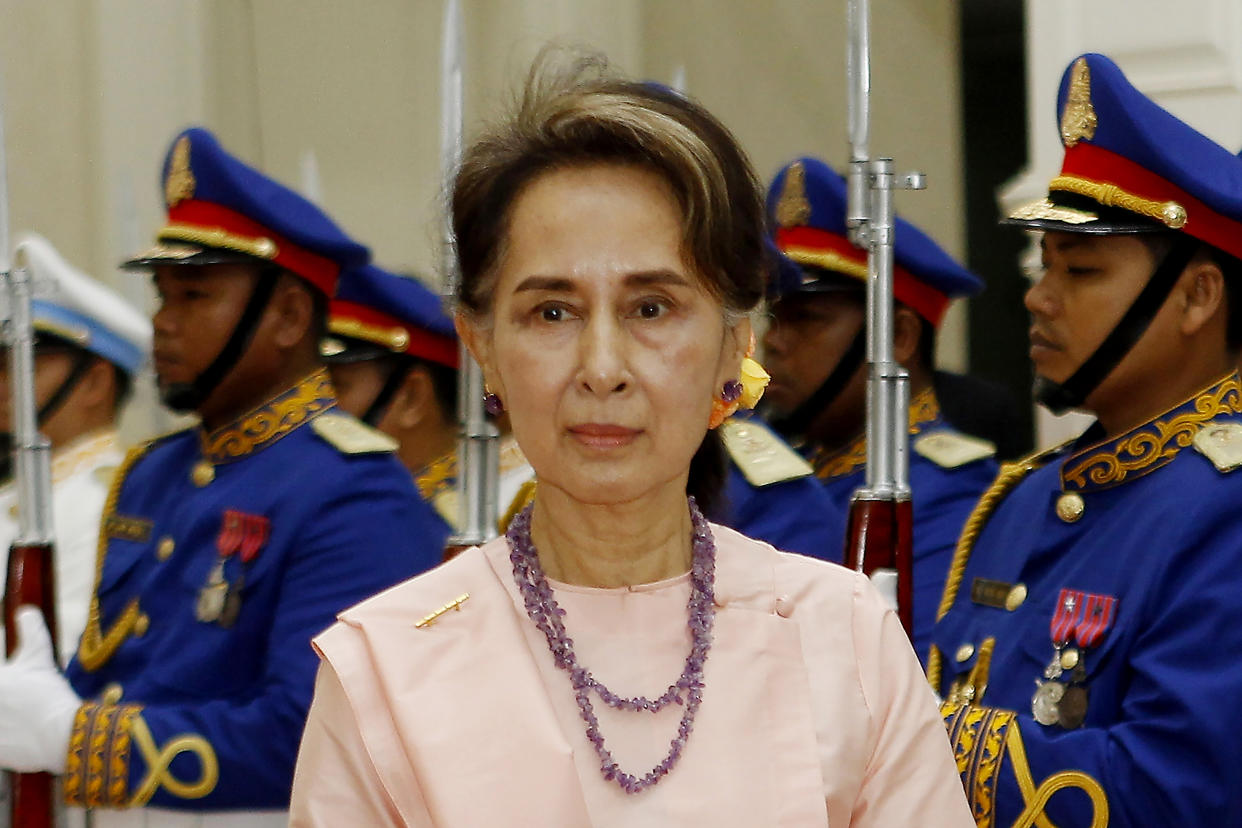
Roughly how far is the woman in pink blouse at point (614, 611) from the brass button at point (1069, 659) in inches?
28.8

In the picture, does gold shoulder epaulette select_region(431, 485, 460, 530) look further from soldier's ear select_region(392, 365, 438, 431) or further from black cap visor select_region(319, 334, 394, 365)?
black cap visor select_region(319, 334, 394, 365)

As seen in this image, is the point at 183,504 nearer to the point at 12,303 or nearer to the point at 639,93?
the point at 12,303

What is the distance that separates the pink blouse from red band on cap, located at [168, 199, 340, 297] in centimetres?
167

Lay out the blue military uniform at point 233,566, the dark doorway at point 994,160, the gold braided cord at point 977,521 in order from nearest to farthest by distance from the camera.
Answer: the gold braided cord at point 977,521, the blue military uniform at point 233,566, the dark doorway at point 994,160

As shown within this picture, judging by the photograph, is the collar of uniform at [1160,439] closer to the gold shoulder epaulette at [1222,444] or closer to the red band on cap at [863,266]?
the gold shoulder epaulette at [1222,444]

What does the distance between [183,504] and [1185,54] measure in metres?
2.46

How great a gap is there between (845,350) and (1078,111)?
1.02 metres

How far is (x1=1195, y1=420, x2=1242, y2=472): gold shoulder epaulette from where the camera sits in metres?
2.24

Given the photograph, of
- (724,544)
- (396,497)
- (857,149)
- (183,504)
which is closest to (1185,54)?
(857,149)

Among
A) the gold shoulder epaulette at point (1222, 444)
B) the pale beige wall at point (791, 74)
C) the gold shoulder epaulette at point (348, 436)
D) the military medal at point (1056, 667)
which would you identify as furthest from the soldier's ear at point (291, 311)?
the pale beige wall at point (791, 74)

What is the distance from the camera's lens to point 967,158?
19.9ft

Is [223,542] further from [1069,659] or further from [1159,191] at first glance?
[1159,191]

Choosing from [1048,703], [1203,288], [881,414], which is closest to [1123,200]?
[1203,288]

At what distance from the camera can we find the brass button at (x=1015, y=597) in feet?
8.08
